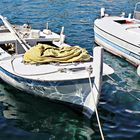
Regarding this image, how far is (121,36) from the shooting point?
65.2 feet

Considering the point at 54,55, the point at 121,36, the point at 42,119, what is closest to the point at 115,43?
the point at 121,36

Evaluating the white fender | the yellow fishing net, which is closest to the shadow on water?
the white fender

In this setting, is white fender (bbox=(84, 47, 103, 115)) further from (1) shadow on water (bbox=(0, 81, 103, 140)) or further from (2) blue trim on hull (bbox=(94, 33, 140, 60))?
(2) blue trim on hull (bbox=(94, 33, 140, 60))

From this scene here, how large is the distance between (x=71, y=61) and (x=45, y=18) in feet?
50.1

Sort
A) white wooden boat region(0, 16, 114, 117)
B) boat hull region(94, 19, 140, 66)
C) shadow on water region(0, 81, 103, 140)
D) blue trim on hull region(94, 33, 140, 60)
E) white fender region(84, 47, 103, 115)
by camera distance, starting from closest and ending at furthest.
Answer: white fender region(84, 47, 103, 115), shadow on water region(0, 81, 103, 140), white wooden boat region(0, 16, 114, 117), blue trim on hull region(94, 33, 140, 60), boat hull region(94, 19, 140, 66)

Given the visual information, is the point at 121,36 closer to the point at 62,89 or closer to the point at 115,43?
the point at 115,43

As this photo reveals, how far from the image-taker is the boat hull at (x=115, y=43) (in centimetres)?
1889

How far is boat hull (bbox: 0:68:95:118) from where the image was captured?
13.3 meters

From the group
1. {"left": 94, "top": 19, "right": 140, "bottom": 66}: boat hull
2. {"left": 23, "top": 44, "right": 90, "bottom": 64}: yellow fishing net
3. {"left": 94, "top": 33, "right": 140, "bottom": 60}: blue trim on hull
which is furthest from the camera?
{"left": 94, "top": 19, "right": 140, "bottom": 66}: boat hull

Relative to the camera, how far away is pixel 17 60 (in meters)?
15.3

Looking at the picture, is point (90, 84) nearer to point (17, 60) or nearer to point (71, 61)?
point (71, 61)

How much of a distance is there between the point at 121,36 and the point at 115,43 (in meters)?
0.63

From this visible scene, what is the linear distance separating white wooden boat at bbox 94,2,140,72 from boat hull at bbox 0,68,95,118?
5840 millimetres

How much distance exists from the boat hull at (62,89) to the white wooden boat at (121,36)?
230 inches
